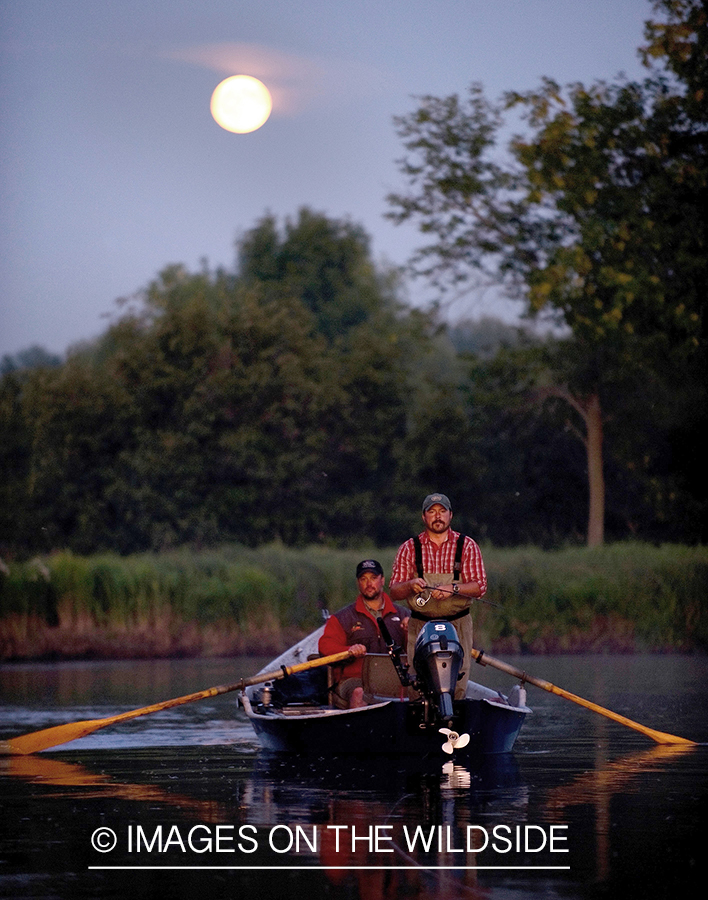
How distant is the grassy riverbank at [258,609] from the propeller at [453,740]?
14.9 m

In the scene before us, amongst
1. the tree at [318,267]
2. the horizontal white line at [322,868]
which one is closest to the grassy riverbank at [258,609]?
the horizontal white line at [322,868]

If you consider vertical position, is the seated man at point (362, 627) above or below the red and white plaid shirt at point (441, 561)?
below

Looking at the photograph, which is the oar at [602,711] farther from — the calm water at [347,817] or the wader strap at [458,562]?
the wader strap at [458,562]

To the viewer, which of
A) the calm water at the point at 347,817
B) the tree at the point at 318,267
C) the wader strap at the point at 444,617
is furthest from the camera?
the tree at the point at 318,267

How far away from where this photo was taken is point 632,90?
30.4 metres

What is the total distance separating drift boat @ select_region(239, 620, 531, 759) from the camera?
11453 mm

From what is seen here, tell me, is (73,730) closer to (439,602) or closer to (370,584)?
(370,584)

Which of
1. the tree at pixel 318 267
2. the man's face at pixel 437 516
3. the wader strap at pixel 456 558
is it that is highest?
the tree at pixel 318 267

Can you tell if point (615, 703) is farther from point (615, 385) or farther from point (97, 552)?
point (97, 552)

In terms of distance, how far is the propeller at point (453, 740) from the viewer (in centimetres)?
1124

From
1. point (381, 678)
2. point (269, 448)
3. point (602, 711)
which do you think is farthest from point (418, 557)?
point (269, 448)

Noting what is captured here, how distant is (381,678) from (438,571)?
5.78 ft

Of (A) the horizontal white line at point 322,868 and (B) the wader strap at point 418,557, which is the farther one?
(B) the wader strap at point 418,557

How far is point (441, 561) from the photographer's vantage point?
472 inches
